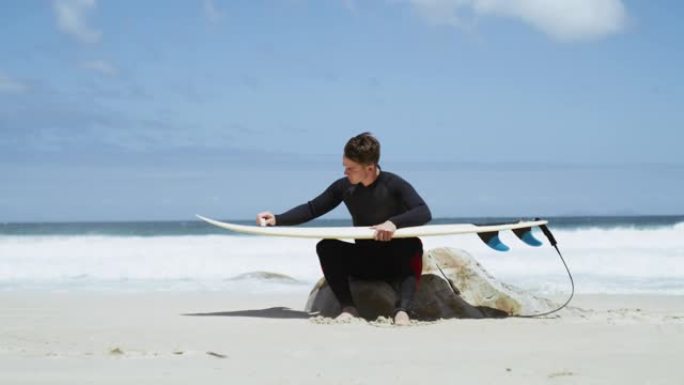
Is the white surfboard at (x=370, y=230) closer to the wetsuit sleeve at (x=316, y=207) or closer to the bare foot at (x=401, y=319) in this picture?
the wetsuit sleeve at (x=316, y=207)

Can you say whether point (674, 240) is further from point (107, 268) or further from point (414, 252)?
point (414, 252)

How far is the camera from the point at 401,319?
527cm

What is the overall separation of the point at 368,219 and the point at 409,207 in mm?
303

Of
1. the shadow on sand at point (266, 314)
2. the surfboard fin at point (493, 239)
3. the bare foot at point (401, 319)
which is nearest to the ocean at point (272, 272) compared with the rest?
the shadow on sand at point (266, 314)

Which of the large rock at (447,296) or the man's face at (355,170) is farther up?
the man's face at (355,170)

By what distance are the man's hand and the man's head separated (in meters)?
0.37

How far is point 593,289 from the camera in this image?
28.5 feet

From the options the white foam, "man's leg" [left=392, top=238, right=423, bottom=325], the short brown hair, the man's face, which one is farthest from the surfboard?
the white foam

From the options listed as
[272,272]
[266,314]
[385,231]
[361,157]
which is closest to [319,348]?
[385,231]

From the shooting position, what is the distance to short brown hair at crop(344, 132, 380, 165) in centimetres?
522

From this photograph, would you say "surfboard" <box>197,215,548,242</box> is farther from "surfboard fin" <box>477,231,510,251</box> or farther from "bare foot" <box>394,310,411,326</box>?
"bare foot" <box>394,310,411,326</box>

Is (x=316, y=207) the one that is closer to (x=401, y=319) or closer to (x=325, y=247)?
(x=325, y=247)


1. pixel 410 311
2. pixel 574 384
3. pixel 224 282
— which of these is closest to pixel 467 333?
pixel 410 311

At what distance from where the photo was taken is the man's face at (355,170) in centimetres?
529
